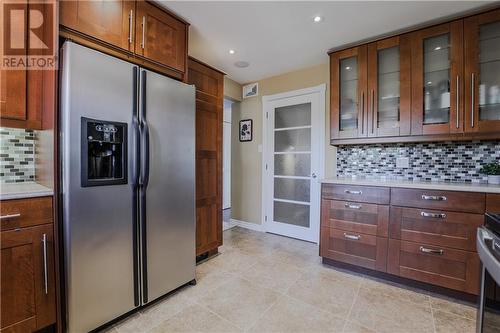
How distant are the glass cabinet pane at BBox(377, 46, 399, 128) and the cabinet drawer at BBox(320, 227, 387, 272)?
118cm

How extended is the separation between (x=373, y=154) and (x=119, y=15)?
280 centimetres

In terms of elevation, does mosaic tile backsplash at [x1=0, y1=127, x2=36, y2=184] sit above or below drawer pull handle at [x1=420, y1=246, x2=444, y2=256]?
above

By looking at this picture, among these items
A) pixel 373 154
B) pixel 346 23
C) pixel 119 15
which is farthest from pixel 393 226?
pixel 119 15

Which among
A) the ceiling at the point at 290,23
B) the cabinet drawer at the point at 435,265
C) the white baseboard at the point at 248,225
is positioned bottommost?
the white baseboard at the point at 248,225

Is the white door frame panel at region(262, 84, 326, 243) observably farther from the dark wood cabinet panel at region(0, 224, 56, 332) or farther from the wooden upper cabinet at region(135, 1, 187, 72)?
the dark wood cabinet panel at region(0, 224, 56, 332)

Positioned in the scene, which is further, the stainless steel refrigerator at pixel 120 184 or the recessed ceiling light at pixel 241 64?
the recessed ceiling light at pixel 241 64

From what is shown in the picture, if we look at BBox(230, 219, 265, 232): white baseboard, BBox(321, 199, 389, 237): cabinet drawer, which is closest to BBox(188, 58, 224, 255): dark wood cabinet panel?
BBox(230, 219, 265, 232): white baseboard

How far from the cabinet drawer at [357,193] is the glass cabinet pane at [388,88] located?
28.4 inches

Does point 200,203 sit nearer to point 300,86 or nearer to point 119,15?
point 119,15

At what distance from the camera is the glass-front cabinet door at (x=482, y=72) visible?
1.94 m

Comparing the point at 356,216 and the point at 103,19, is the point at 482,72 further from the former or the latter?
the point at 103,19

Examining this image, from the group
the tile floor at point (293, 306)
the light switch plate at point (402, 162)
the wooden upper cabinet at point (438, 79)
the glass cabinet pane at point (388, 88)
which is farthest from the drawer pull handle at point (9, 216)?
the light switch plate at point (402, 162)

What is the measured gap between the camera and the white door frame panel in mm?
3127

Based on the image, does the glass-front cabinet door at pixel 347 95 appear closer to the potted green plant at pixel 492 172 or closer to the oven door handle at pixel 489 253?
the potted green plant at pixel 492 172
